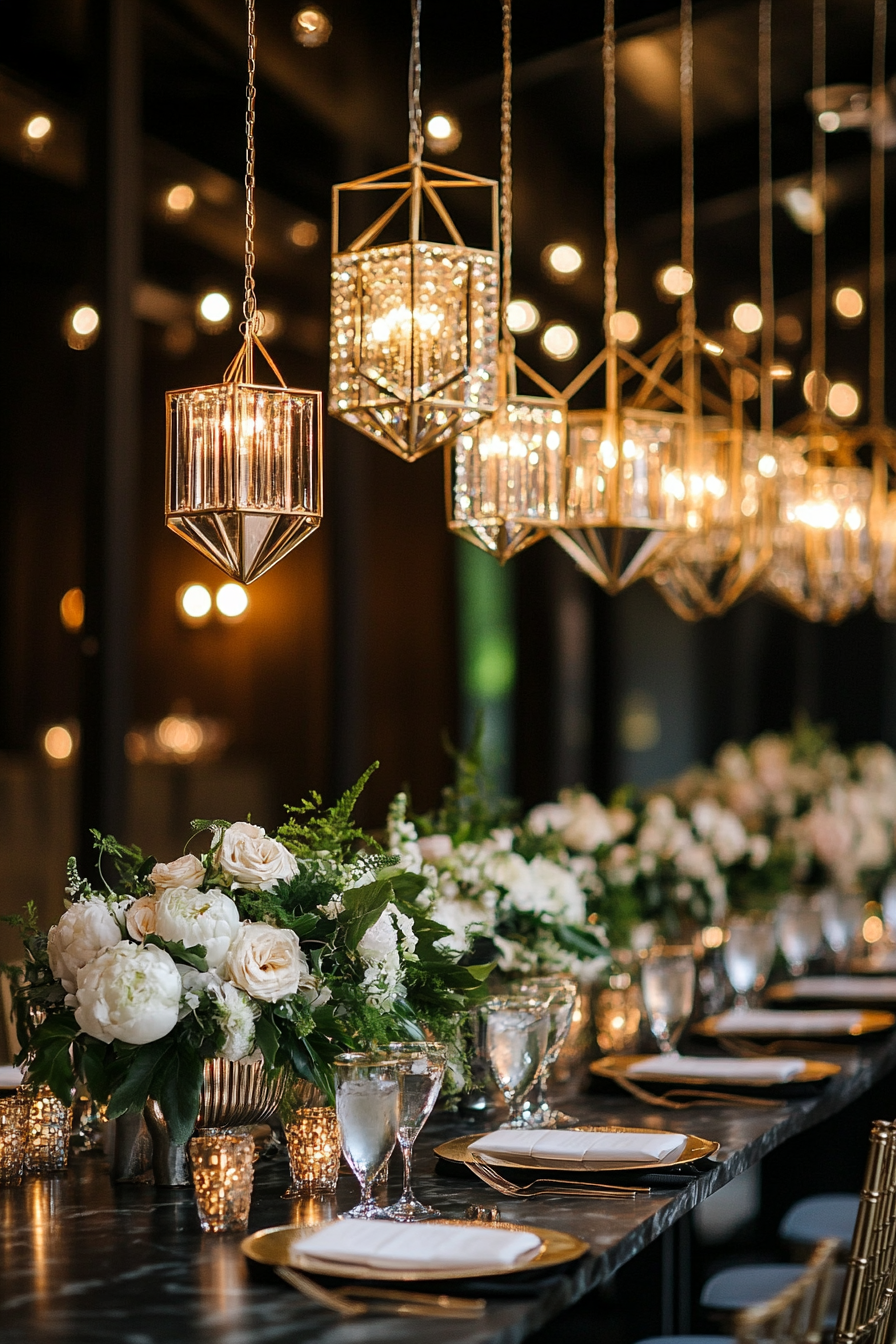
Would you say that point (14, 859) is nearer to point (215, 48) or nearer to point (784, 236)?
point (215, 48)

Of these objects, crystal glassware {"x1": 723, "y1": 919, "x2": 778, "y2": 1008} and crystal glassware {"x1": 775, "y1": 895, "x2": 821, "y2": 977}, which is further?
crystal glassware {"x1": 775, "y1": 895, "x2": 821, "y2": 977}

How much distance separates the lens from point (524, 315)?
257 inches

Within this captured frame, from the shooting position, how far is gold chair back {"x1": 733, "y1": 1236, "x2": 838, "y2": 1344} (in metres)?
1.41

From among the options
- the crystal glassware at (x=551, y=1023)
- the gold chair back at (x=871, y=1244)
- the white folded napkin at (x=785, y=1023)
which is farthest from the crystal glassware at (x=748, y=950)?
the gold chair back at (x=871, y=1244)

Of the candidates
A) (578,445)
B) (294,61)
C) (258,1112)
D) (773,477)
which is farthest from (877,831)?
(258,1112)

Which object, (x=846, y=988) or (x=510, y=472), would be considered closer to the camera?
(x=510, y=472)

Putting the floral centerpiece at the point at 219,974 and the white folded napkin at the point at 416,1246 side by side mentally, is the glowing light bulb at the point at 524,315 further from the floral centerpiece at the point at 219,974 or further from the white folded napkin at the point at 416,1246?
the white folded napkin at the point at 416,1246

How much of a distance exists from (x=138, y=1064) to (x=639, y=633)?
24.5 ft

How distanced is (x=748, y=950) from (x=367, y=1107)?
1726 millimetres

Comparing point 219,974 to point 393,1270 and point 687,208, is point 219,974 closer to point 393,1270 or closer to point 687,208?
point 393,1270

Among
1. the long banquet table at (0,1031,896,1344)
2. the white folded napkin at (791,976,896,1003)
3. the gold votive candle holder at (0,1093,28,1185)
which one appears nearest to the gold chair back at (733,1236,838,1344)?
the long banquet table at (0,1031,896,1344)

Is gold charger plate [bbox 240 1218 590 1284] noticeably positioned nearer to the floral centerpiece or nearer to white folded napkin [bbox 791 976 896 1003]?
the floral centerpiece

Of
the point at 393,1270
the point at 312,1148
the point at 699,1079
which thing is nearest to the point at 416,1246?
the point at 393,1270

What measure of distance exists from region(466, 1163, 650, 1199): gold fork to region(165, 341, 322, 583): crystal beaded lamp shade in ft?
3.06
